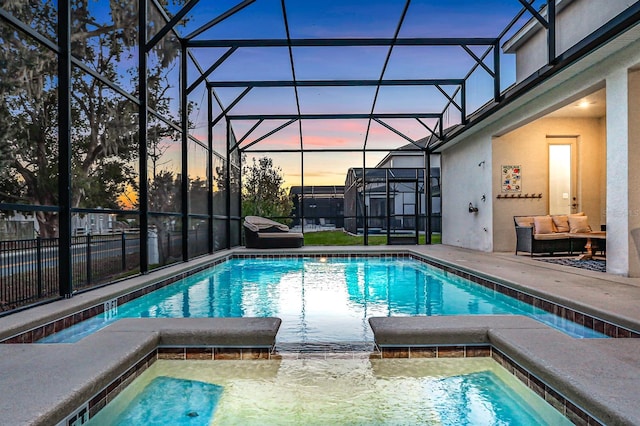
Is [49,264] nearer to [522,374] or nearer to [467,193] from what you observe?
[522,374]

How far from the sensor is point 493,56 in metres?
9.03

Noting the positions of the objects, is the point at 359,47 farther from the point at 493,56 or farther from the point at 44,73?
the point at 44,73

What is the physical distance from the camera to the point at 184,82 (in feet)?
28.4

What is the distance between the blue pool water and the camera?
→ 407cm

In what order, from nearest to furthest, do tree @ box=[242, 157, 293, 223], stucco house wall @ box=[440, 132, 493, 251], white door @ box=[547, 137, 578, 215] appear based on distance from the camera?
white door @ box=[547, 137, 578, 215] → stucco house wall @ box=[440, 132, 493, 251] → tree @ box=[242, 157, 293, 223]

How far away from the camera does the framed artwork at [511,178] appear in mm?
9812

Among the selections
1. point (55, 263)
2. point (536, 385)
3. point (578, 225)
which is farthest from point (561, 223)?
point (55, 263)

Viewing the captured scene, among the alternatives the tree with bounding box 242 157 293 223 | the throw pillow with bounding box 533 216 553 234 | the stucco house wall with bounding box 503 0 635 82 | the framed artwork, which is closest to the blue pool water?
the throw pillow with bounding box 533 216 553 234

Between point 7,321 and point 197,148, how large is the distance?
6.50 m

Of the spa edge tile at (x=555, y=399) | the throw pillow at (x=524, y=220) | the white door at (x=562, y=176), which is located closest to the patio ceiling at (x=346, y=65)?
the white door at (x=562, y=176)

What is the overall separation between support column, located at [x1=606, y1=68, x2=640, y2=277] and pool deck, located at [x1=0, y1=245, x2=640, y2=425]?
1.24 meters

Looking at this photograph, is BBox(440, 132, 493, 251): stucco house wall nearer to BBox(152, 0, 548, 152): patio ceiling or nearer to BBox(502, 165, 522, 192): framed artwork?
BBox(502, 165, 522, 192): framed artwork

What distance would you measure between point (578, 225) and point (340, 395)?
305 inches

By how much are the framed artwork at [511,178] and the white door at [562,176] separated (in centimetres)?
67
